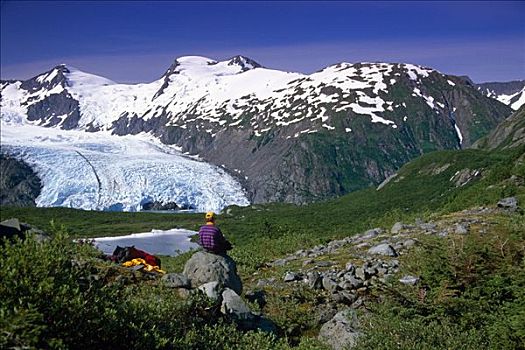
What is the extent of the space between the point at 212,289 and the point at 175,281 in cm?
92

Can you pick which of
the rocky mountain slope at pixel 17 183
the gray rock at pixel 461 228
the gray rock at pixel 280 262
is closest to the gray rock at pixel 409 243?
the gray rock at pixel 461 228

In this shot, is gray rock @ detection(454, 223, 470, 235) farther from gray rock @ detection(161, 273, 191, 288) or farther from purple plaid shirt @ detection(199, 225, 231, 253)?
gray rock @ detection(161, 273, 191, 288)

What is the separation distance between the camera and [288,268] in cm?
1966

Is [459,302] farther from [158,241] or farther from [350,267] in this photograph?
[158,241]

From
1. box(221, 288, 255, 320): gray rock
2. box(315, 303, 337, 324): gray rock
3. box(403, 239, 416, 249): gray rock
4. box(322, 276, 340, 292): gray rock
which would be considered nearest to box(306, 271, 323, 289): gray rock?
box(322, 276, 340, 292): gray rock

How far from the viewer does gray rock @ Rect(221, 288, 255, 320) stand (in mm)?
11220

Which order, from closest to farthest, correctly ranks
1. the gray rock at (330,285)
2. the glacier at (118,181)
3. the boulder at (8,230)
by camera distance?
1. the boulder at (8,230)
2. the gray rock at (330,285)
3. the glacier at (118,181)

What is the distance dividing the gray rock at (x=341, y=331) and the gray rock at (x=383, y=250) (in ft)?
26.9

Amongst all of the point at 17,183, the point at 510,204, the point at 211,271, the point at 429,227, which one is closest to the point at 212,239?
the point at 211,271

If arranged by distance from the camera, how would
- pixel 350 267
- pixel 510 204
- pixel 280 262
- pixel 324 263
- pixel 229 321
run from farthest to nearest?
pixel 510 204 < pixel 280 262 < pixel 324 263 < pixel 350 267 < pixel 229 321

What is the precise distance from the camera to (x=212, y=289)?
11523mm

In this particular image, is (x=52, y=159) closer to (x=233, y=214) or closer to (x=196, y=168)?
(x=196, y=168)

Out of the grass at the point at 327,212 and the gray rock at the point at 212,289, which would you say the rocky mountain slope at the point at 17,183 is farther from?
the gray rock at the point at 212,289

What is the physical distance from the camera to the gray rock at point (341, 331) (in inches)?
431
